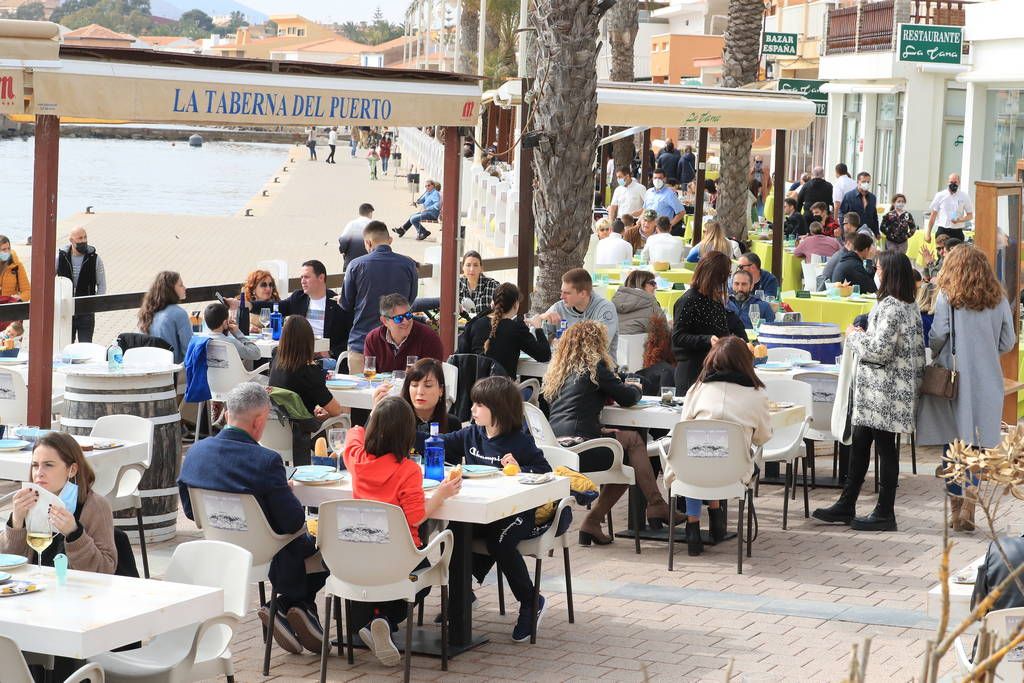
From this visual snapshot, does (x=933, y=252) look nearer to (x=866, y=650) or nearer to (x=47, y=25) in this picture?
(x=47, y=25)

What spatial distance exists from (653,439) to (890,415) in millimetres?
1797

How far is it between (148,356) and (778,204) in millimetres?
10559

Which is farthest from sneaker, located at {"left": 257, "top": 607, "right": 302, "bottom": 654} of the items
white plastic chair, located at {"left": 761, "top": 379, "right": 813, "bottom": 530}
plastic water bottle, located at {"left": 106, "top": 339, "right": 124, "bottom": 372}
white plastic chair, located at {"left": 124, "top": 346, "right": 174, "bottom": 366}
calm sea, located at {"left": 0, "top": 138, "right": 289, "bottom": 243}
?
calm sea, located at {"left": 0, "top": 138, "right": 289, "bottom": 243}

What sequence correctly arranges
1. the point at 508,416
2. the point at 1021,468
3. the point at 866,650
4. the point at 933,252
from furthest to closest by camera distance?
the point at 933,252 → the point at 508,416 → the point at 1021,468 → the point at 866,650

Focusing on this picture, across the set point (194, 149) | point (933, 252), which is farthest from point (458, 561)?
point (194, 149)

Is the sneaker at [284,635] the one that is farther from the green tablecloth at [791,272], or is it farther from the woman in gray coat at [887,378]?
the green tablecloth at [791,272]

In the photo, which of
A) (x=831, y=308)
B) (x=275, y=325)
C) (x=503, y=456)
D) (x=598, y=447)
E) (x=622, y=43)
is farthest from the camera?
(x=622, y=43)

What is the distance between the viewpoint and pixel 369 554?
6.37 metres

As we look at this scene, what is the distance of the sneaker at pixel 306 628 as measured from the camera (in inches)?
271

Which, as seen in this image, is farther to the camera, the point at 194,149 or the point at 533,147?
the point at 194,149

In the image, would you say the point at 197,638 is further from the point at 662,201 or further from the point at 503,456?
the point at 662,201

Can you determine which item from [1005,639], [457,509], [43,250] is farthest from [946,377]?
[43,250]

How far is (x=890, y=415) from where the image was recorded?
9.34 m

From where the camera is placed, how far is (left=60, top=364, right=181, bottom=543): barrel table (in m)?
9.07
